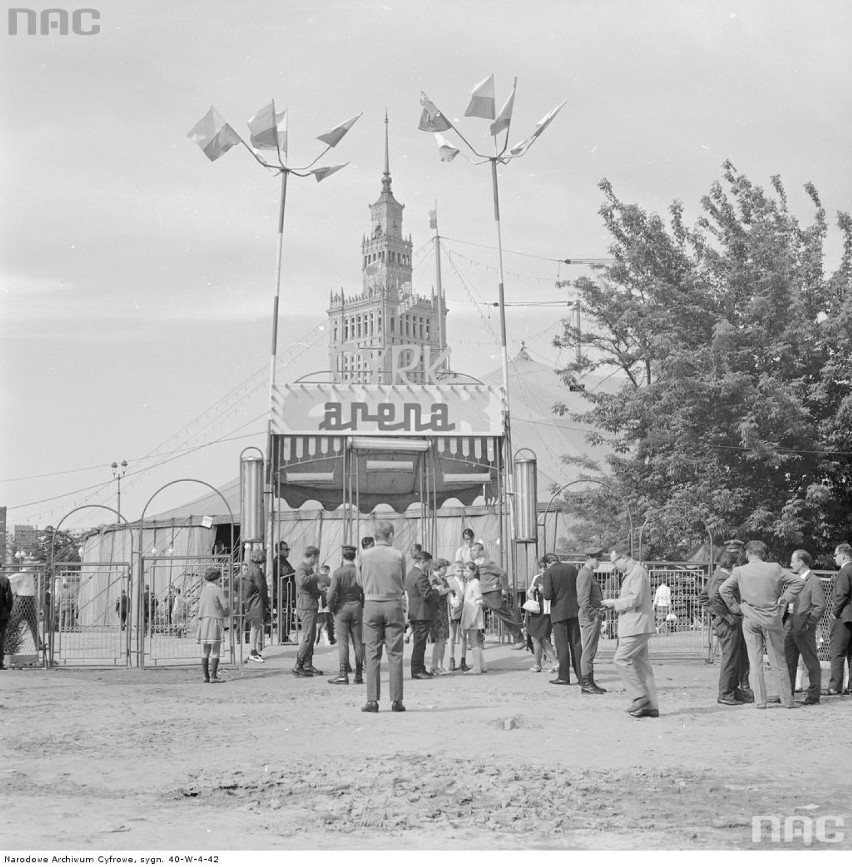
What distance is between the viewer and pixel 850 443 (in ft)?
72.3

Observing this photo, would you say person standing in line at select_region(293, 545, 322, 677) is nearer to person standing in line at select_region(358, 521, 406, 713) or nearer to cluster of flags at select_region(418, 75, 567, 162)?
person standing in line at select_region(358, 521, 406, 713)

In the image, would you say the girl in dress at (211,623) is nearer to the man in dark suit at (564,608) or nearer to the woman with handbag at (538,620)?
the woman with handbag at (538,620)

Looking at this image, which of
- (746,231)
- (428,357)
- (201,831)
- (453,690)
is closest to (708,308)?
(746,231)

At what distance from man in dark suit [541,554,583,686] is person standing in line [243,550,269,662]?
4411mm

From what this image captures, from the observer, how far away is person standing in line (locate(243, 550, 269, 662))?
15.6 metres

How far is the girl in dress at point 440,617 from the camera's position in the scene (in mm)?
13641

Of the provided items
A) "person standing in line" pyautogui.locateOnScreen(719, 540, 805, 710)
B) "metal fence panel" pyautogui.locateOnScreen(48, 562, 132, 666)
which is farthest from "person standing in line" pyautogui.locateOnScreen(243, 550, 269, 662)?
"person standing in line" pyautogui.locateOnScreen(719, 540, 805, 710)

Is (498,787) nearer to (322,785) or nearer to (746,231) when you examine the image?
(322,785)

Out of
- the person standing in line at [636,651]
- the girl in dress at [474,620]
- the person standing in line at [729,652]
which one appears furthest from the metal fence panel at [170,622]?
the person standing in line at [729,652]

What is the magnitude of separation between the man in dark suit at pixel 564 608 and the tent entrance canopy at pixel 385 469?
24.8ft

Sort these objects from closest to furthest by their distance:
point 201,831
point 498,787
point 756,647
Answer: point 201,831 → point 498,787 → point 756,647

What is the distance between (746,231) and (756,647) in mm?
Answer: 15513

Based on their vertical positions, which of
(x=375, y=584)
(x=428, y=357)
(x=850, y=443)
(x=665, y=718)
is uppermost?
(x=428, y=357)
